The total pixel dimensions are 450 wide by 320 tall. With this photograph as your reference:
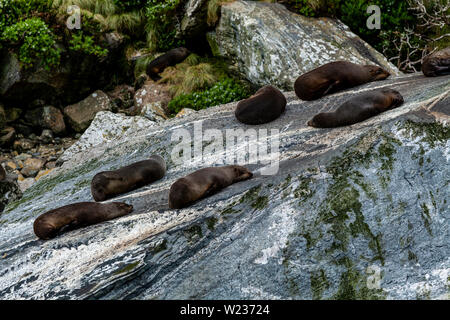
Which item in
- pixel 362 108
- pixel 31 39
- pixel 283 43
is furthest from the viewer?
pixel 31 39

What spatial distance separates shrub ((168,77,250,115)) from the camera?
9.55 meters

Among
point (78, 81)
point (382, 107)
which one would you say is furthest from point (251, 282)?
point (78, 81)

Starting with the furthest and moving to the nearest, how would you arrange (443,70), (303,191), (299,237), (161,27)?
(161,27)
(443,70)
(303,191)
(299,237)

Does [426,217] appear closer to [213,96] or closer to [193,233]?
[193,233]

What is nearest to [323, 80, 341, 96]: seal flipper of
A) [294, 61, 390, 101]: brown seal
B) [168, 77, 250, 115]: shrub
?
[294, 61, 390, 101]: brown seal

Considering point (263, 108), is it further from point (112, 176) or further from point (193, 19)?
point (193, 19)

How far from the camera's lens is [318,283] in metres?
3.45

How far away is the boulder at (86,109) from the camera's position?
35.7ft

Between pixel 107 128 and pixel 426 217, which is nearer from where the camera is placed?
pixel 426 217

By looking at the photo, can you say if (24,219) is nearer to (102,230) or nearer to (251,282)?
(102,230)

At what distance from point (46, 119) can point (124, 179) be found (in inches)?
240

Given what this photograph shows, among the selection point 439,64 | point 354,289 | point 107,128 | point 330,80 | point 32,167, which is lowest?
point 32,167

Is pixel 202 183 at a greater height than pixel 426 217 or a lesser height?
greater

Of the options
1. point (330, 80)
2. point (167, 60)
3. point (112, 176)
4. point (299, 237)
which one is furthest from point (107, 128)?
point (299, 237)
